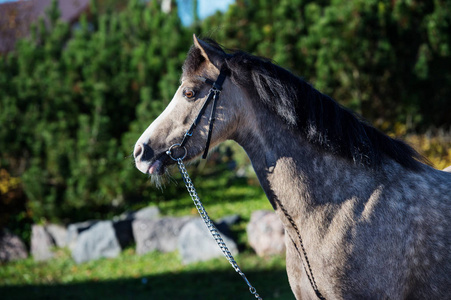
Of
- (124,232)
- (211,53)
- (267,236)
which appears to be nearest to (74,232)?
(124,232)

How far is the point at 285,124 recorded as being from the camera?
2.53 metres

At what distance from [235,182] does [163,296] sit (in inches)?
246

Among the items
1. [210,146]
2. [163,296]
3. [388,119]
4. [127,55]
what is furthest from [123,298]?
[388,119]

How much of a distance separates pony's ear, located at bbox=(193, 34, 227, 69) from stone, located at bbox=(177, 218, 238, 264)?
524cm

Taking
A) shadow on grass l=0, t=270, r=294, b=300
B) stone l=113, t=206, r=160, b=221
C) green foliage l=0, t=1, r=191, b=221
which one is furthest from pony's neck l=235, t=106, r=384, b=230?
stone l=113, t=206, r=160, b=221


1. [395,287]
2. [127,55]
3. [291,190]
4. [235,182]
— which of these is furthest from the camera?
[235,182]

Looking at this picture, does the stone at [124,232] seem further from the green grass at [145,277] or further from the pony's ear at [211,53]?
the pony's ear at [211,53]

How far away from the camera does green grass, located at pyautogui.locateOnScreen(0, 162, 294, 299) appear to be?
6297mm

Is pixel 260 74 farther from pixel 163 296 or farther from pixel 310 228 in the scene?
pixel 163 296

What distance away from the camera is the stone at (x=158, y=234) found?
821cm

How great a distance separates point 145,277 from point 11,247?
3869 millimetres

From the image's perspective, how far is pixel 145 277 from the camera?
7.07 m

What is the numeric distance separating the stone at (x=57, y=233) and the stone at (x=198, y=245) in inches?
125

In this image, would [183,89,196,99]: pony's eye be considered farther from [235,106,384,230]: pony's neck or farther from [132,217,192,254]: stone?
[132,217,192,254]: stone
